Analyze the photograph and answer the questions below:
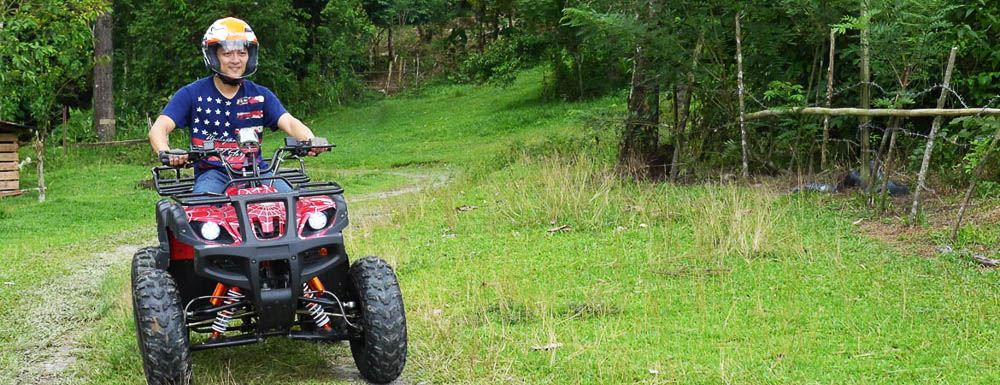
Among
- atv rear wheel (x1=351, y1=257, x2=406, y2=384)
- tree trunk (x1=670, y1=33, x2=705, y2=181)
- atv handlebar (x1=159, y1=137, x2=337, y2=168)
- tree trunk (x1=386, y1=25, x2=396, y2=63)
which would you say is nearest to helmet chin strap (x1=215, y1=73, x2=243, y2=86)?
atv handlebar (x1=159, y1=137, x2=337, y2=168)

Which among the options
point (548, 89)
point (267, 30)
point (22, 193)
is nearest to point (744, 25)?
point (22, 193)

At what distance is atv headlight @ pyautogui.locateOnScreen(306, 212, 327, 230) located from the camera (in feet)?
15.3

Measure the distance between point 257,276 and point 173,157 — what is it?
0.73 meters

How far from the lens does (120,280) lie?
25.4 feet

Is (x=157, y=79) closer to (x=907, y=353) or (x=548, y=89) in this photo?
(x=548, y=89)

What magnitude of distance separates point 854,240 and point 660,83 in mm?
3616

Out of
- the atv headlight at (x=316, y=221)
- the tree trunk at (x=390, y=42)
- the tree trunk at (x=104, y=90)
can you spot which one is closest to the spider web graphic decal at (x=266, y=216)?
the atv headlight at (x=316, y=221)

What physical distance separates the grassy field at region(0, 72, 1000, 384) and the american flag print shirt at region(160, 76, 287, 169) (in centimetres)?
115

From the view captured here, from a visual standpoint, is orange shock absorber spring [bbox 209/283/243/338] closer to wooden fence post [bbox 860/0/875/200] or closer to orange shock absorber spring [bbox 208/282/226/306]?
orange shock absorber spring [bbox 208/282/226/306]

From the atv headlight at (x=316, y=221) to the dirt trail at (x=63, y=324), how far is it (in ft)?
2.93

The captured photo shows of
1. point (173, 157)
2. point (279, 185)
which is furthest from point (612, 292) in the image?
point (173, 157)

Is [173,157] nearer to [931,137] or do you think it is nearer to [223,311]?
[223,311]

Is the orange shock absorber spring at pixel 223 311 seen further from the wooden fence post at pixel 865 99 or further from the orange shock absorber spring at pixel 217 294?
the wooden fence post at pixel 865 99

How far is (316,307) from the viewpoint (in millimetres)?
4922
